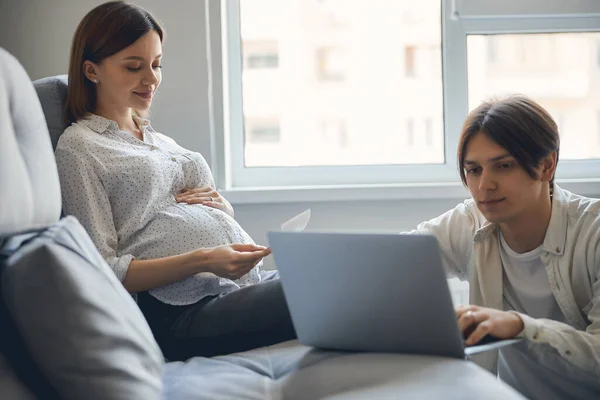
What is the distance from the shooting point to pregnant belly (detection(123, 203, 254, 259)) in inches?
59.2

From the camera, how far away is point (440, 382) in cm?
97

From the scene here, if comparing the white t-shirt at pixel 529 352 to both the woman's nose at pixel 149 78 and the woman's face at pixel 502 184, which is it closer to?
the woman's face at pixel 502 184

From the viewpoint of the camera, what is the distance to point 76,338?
0.96 m

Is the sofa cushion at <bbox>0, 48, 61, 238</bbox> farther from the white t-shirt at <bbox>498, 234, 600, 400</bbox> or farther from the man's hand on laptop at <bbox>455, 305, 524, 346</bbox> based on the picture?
the white t-shirt at <bbox>498, 234, 600, 400</bbox>

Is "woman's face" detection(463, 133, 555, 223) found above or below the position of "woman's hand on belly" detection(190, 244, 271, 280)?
above

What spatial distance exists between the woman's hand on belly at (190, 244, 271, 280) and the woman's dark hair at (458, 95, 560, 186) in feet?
1.68

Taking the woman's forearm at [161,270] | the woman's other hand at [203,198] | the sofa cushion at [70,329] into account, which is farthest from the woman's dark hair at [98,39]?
the sofa cushion at [70,329]

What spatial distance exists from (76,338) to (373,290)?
409mm

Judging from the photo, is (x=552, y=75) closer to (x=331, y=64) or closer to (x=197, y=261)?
(x=331, y=64)

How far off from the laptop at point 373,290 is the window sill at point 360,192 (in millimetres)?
967

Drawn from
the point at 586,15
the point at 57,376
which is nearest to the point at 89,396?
the point at 57,376

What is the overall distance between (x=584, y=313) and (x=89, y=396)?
98 centimetres

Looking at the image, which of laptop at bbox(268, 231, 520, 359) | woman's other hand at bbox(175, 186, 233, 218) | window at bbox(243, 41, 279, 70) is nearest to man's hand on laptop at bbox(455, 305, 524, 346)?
laptop at bbox(268, 231, 520, 359)

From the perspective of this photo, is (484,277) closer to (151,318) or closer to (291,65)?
(151,318)
